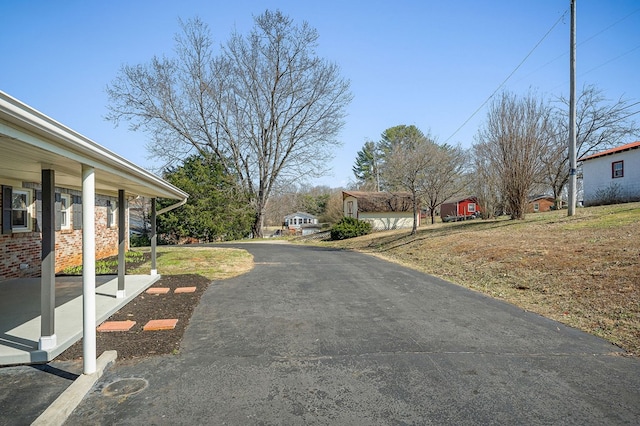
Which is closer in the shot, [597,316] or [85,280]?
[85,280]

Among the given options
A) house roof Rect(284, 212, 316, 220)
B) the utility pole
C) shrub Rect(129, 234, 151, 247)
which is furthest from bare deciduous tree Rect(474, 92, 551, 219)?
house roof Rect(284, 212, 316, 220)

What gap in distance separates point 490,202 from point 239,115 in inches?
794

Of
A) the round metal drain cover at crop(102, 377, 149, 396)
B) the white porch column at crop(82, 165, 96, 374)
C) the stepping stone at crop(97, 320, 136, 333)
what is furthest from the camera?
the stepping stone at crop(97, 320, 136, 333)

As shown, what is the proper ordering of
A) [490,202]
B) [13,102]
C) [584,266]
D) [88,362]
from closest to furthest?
[13,102], [88,362], [584,266], [490,202]

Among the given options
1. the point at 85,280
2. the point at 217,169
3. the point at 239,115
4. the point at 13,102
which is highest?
the point at 239,115

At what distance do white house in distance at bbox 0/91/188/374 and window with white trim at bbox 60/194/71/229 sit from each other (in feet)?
0.89

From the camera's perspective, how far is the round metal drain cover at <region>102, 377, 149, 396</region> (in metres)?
3.31

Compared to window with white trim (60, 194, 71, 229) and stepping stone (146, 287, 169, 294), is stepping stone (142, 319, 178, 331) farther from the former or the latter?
window with white trim (60, 194, 71, 229)

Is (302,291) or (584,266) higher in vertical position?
(584,266)

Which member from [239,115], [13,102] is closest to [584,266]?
[13,102]

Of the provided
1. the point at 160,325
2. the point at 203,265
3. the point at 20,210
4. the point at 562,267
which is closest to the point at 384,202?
the point at 203,265

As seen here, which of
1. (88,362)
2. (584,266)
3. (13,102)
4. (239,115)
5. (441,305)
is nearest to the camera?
(13,102)

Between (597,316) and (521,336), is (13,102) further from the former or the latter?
(597,316)

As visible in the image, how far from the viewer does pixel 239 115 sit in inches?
1177
